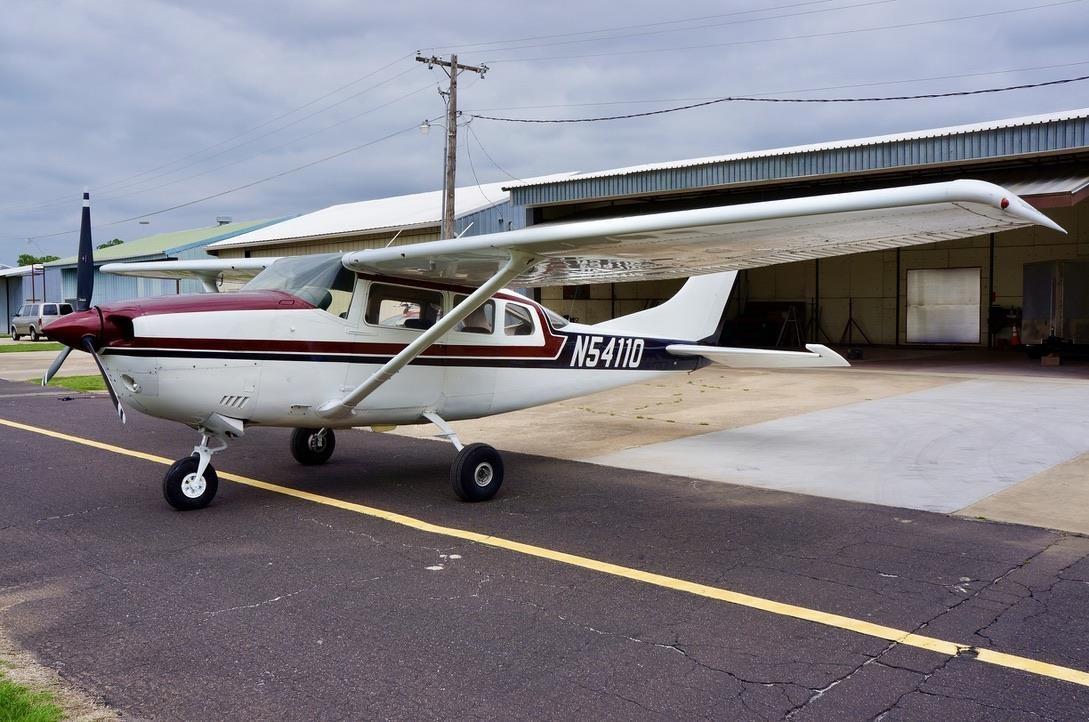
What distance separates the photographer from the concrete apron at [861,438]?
7.52m

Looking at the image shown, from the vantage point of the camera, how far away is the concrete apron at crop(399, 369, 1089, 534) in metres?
7.52

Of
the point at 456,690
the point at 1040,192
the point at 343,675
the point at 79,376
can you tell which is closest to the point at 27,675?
the point at 343,675

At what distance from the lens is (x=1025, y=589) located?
4.87 meters

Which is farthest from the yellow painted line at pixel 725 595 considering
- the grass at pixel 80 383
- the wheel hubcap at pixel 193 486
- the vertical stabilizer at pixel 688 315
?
the grass at pixel 80 383

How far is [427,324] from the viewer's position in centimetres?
796

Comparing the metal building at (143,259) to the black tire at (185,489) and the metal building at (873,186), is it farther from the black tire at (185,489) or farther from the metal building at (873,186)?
the black tire at (185,489)

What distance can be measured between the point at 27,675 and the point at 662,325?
7.69m

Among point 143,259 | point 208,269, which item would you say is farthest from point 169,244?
point 208,269

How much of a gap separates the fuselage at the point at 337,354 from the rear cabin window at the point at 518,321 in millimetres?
12

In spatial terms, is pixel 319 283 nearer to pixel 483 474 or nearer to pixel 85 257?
pixel 483 474

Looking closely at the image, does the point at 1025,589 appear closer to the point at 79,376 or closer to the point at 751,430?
the point at 751,430

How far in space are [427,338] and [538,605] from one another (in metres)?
2.99

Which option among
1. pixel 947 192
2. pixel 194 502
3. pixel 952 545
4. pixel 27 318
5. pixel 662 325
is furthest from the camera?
pixel 27 318

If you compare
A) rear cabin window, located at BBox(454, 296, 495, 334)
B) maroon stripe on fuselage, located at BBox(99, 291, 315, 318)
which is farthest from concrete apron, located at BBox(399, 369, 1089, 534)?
maroon stripe on fuselage, located at BBox(99, 291, 315, 318)
